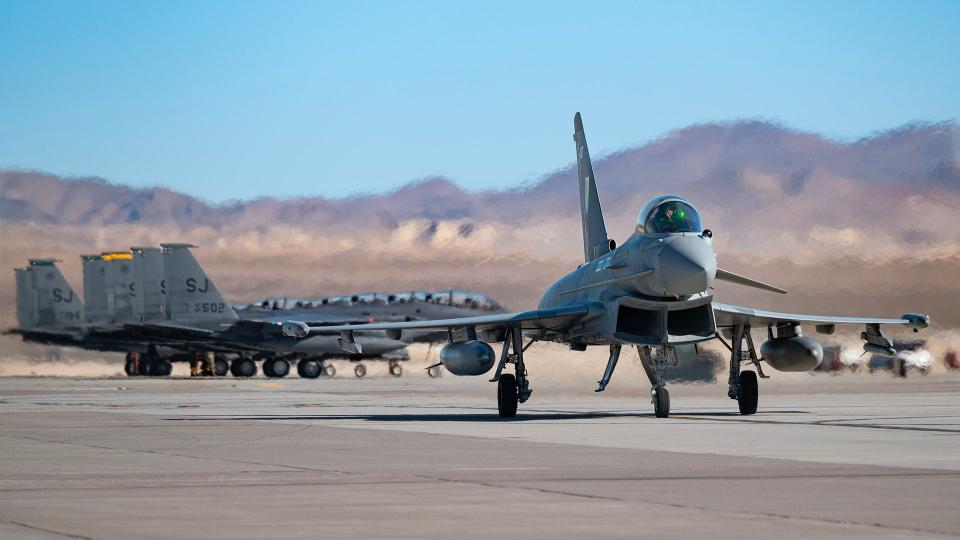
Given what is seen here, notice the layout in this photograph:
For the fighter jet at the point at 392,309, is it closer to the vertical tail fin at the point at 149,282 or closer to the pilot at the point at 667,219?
the vertical tail fin at the point at 149,282

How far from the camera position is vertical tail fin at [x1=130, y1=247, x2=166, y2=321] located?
228 ft

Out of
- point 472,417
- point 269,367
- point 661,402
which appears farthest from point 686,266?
point 269,367

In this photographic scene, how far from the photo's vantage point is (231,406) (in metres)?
29.5

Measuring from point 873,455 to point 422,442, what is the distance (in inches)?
216

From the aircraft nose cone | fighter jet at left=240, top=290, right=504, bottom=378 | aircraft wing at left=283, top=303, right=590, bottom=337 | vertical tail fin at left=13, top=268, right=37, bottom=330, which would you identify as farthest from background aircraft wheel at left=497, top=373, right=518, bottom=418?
vertical tail fin at left=13, top=268, right=37, bottom=330

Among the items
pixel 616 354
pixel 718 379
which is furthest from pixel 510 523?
pixel 718 379

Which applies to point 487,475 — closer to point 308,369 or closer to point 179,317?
point 308,369

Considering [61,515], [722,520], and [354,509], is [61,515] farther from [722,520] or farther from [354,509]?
[722,520]

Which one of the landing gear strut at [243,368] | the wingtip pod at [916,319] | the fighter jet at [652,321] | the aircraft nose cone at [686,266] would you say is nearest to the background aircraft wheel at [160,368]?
the landing gear strut at [243,368]

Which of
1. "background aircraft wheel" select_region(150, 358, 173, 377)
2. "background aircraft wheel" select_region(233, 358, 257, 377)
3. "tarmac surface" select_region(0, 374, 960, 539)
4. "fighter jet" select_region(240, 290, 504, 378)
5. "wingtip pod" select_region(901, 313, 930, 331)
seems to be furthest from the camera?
"background aircraft wheel" select_region(150, 358, 173, 377)

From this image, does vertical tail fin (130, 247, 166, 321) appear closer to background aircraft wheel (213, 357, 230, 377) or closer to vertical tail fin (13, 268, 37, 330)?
background aircraft wheel (213, 357, 230, 377)

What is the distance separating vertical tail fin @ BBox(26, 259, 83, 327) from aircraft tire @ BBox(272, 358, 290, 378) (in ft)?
37.3

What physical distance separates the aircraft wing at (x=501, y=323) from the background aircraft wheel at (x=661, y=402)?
2027 millimetres

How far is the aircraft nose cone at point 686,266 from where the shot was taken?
20781mm
